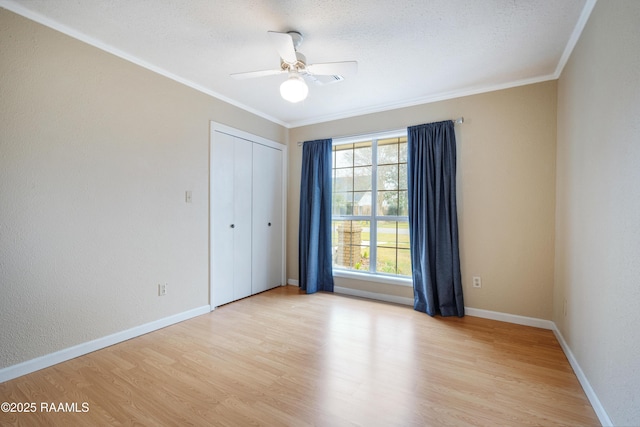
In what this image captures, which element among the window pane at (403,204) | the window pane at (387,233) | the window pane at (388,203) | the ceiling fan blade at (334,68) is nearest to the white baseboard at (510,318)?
the window pane at (387,233)

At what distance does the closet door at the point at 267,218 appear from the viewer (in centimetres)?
405

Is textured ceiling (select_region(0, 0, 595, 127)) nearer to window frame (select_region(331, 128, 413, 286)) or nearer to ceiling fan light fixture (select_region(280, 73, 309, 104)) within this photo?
ceiling fan light fixture (select_region(280, 73, 309, 104))

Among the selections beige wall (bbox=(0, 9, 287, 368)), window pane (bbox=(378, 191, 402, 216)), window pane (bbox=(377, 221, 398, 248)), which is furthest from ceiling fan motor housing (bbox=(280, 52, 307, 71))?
window pane (bbox=(377, 221, 398, 248))

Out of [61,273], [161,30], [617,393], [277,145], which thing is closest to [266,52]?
[161,30]

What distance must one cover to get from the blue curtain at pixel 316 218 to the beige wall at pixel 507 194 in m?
1.49

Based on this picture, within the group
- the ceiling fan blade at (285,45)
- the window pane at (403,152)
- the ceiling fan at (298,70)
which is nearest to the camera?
the ceiling fan blade at (285,45)

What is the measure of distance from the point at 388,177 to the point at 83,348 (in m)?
3.61

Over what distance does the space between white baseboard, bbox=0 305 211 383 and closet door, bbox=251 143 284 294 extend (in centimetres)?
120

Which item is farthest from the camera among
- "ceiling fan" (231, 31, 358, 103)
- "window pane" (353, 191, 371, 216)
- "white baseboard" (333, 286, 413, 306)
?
"window pane" (353, 191, 371, 216)

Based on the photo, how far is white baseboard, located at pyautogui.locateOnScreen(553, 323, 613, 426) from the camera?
156 cm

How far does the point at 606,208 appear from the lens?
5.32 ft

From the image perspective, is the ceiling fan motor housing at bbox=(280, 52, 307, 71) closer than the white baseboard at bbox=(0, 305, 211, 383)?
No

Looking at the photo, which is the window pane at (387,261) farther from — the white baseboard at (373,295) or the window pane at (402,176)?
the window pane at (402,176)

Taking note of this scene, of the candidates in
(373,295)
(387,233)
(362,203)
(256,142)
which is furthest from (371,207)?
(256,142)
